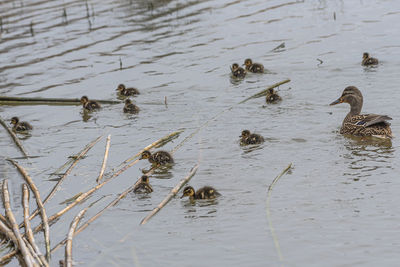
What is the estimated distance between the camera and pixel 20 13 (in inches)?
710

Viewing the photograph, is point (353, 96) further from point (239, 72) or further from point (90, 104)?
point (90, 104)

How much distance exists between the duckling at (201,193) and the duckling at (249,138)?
5.10 feet

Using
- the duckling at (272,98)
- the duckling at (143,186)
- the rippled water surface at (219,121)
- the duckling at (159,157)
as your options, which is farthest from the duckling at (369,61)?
the duckling at (143,186)

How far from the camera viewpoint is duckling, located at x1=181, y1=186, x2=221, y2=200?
6551 mm

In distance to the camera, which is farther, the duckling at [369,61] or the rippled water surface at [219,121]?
the duckling at [369,61]

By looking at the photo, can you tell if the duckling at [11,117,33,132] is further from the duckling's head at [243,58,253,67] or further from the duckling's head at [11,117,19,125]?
the duckling's head at [243,58,253,67]

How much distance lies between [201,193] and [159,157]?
3.94 ft

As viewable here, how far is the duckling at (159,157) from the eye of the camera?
764 cm

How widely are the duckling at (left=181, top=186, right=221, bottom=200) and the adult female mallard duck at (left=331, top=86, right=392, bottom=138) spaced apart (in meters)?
2.30

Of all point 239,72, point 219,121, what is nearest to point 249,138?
point 219,121

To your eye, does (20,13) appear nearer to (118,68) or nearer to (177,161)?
(118,68)

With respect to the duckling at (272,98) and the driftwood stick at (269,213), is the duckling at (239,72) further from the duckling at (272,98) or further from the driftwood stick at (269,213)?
the driftwood stick at (269,213)

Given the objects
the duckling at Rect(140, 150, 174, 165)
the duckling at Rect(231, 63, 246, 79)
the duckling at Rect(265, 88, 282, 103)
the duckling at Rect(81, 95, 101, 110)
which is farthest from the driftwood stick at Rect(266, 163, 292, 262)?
the duckling at Rect(231, 63, 246, 79)

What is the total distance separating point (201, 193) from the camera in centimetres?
656
